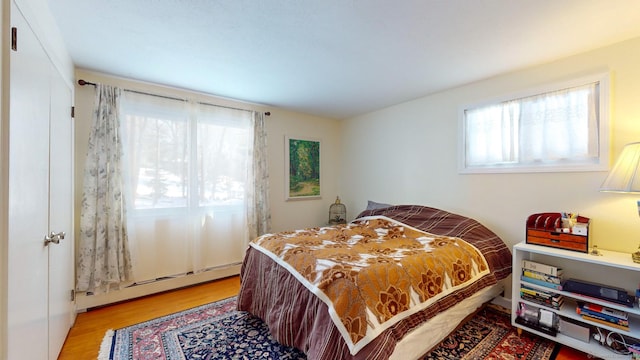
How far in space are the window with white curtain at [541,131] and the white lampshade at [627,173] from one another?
12.8 inches

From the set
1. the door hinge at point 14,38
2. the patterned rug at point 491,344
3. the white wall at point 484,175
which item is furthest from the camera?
the white wall at point 484,175

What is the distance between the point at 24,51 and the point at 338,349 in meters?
2.20

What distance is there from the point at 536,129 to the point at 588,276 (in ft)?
4.36

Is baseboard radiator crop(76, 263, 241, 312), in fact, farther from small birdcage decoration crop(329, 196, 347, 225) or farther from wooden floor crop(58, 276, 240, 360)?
small birdcage decoration crop(329, 196, 347, 225)

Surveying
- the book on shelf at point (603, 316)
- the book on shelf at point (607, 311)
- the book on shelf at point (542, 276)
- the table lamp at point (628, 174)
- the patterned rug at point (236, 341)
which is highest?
the table lamp at point (628, 174)

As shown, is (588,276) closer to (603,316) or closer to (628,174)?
(603,316)

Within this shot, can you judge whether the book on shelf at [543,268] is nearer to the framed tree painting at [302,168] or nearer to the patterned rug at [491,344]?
the patterned rug at [491,344]

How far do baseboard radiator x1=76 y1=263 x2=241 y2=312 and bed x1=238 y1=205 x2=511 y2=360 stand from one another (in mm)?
1174

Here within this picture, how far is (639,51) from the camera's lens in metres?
1.97

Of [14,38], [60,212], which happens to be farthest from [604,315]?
[60,212]

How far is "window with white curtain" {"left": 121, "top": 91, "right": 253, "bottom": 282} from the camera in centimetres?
289

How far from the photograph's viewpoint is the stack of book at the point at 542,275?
2.06 m

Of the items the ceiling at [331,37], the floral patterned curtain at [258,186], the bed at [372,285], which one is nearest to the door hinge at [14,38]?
the ceiling at [331,37]

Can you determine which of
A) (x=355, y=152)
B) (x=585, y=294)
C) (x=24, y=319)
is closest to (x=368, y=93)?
(x=355, y=152)
